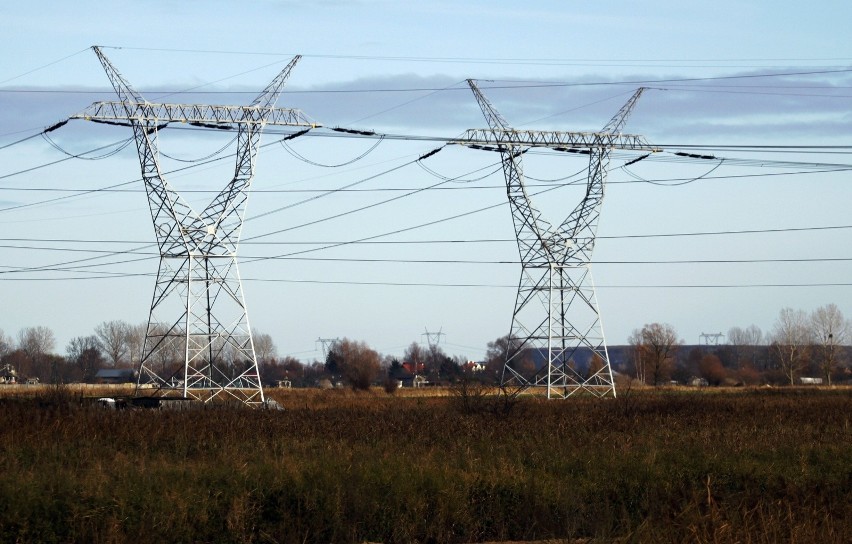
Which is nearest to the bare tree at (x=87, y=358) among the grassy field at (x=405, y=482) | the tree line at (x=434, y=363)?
the tree line at (x=434, y=363)

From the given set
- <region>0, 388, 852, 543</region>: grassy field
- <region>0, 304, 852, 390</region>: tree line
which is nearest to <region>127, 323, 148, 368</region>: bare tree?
<region>0, 304, 852, 390</region>: tree line

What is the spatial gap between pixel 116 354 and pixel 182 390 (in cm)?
14086

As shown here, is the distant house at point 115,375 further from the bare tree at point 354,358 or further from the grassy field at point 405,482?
the grassy field at point 405,482

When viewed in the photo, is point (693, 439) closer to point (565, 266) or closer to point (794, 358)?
point (565, 266)

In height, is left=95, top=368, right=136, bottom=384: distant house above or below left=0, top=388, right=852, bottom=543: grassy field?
above

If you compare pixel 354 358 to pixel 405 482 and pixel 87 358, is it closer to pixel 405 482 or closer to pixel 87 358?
pixel 87 358

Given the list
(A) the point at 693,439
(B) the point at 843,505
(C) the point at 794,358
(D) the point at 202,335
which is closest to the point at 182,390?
(D) the point at 202,335

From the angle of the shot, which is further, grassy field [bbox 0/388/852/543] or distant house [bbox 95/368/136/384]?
distant house [bbox 95/368/136/384]

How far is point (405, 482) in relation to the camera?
19.2 meters

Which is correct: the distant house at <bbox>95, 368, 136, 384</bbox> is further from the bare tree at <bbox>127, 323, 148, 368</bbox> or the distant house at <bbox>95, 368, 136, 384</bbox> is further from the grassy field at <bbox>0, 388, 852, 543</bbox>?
the grassy field at <bbox>0, 388, 852, 543</bbox>

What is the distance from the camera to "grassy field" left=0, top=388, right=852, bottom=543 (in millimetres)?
16594

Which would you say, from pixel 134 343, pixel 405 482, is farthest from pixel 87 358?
pixel 405 482

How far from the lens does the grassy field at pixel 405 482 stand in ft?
54.4

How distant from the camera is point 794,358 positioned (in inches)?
5674
